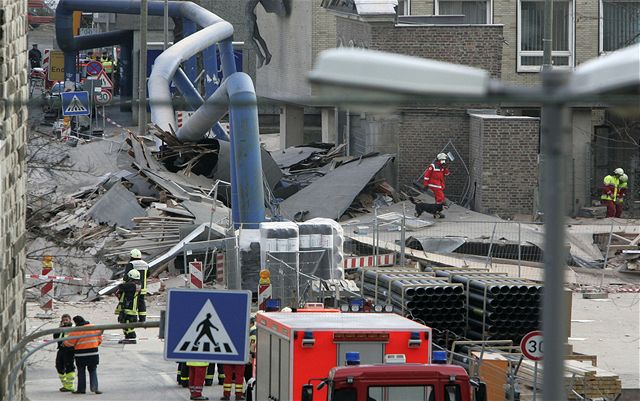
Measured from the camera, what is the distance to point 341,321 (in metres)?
15.3

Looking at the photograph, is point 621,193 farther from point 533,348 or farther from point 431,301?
point 533,348

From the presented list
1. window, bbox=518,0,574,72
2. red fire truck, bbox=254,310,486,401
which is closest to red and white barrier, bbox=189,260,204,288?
red fire truck, bbox=254,310,486,401

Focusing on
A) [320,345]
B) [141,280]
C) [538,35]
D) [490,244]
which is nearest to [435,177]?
[490,244]

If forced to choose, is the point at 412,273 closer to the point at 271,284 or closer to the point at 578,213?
the point at 271,284

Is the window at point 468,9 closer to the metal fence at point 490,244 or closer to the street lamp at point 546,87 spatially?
the metal fence at point 490,244

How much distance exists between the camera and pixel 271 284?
2548cm

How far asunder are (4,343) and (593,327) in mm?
14607

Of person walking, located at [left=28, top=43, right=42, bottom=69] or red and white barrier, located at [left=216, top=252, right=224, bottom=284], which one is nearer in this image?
red and white barrier, located at [left=216, top=252, right=224, bottom=284]

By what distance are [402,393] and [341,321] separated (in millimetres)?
2199

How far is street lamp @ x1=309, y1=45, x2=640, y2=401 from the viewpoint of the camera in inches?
222

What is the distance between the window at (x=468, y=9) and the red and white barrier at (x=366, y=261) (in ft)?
64.0

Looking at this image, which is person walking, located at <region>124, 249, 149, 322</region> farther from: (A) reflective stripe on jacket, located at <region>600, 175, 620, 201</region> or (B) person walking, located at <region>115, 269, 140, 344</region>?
(A) reflective stripe on jacket, located at <region>600, 175, 620, 201</region>

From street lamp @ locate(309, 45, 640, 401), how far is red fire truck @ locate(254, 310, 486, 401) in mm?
6978

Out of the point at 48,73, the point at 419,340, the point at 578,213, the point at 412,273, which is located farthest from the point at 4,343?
the point at 48,73
